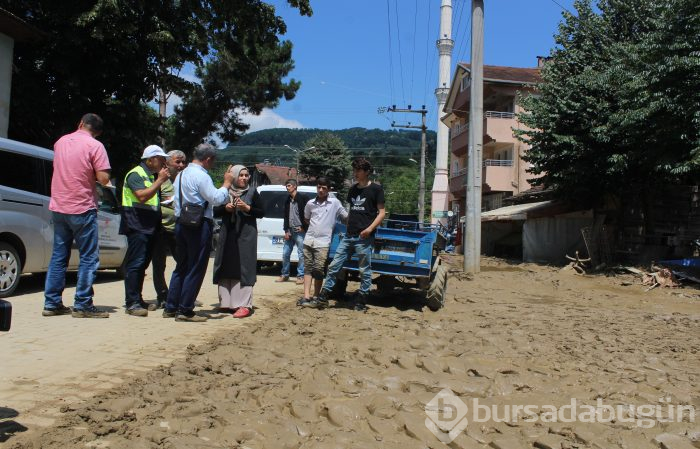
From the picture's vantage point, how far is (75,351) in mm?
4773

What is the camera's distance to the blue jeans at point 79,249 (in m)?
5.90

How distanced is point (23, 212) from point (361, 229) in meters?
4.55

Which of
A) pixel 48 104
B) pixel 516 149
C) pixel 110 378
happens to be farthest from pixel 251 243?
pixel 516 149

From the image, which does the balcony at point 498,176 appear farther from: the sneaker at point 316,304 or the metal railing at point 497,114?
the sneaker at point 316,304

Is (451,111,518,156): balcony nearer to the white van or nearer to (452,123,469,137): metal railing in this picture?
(452,123,469,137): metal railing

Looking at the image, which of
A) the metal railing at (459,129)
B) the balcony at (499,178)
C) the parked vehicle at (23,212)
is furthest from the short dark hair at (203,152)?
the metal railing at (459,129)

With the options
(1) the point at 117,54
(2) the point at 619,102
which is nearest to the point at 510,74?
(2) the point at 619,102

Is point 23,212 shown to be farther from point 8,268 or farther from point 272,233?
point 272,233

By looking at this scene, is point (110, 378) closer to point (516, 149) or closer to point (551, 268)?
point (551, 268)

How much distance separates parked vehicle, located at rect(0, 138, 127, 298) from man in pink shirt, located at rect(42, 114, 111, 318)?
1970 millimetres

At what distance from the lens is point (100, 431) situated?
3.13 meters

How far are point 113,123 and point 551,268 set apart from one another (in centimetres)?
1410

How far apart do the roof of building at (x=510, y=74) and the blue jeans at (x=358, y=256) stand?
89.8 ft

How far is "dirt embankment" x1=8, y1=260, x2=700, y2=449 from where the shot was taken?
3.20 m
